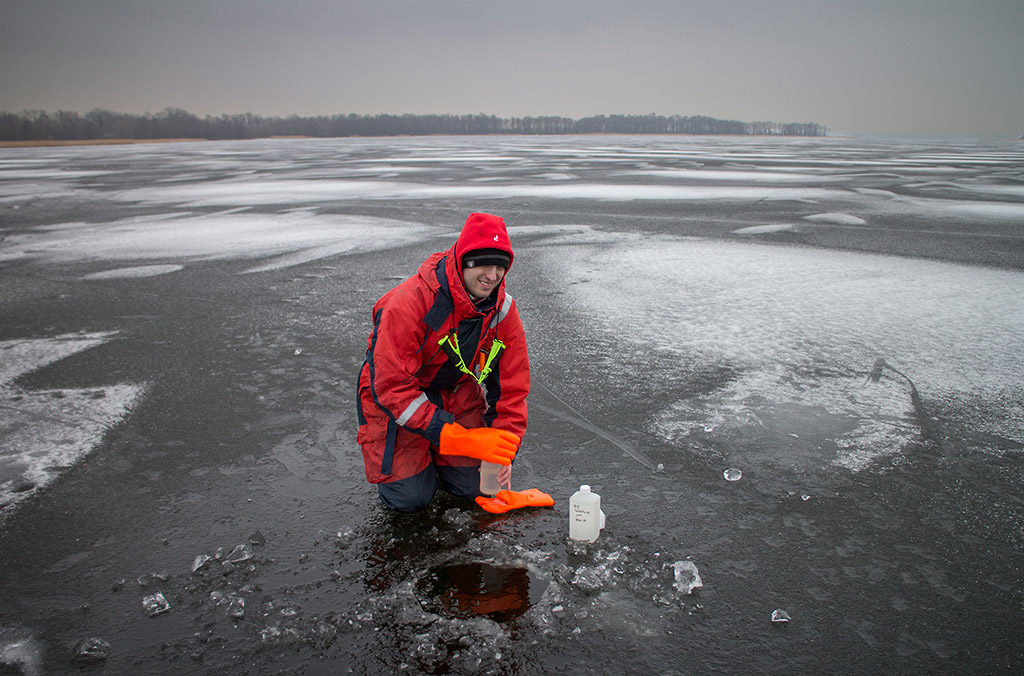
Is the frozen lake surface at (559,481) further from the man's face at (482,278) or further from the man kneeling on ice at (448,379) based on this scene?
the man's face at (482,278)

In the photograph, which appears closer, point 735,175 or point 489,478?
point 489,478

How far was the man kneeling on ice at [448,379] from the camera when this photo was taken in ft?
8.18

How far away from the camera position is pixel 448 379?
277 centimetres

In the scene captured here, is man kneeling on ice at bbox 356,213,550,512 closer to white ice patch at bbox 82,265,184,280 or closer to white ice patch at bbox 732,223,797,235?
white ice patch at bbox 82,265,184,280

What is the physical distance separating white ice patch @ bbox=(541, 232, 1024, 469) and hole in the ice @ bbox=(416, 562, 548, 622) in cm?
136

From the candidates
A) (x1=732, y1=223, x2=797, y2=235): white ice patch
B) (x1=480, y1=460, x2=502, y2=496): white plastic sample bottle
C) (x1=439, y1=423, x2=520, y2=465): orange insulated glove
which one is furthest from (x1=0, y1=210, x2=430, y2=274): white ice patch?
(x1=439, y1=423, x2=520, y2=465): orange insulated glove

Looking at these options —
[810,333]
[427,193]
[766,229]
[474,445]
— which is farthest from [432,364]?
[427,193]

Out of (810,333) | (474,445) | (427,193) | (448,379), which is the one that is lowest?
(810,333)

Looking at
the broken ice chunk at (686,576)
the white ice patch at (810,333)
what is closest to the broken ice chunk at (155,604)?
the broken ice chunk at (686,576)

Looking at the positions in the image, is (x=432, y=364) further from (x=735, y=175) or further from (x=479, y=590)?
(x=735, y=175)

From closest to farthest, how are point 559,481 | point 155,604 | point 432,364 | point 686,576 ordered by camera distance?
point 155,604, point 686,576, point 432,364, point 559,481

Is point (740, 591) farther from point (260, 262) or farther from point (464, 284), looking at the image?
point (260, 262)

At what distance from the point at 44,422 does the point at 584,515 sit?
285 centimetres

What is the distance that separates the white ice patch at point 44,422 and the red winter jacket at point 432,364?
1.52 metres
